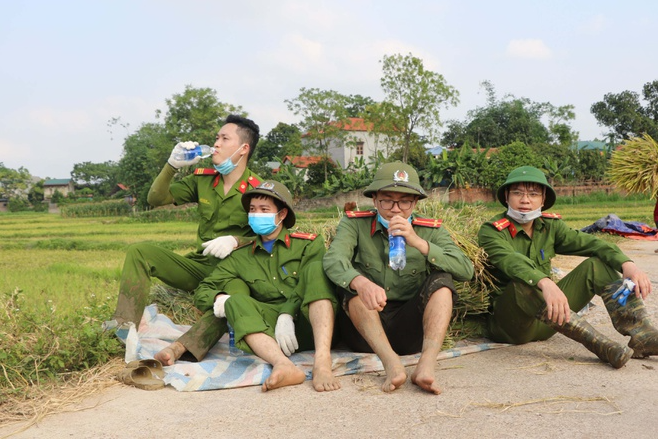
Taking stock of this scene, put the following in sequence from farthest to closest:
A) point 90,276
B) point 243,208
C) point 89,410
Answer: point 90,276 < point 243,208 < point 89,410

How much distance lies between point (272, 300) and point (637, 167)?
10.5 meters

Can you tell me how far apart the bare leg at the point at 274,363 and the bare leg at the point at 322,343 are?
4.5 inches

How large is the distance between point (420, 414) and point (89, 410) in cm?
162

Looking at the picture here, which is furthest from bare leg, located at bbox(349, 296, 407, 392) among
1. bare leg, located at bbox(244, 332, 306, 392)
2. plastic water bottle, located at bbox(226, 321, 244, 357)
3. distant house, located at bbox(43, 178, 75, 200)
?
distant house, located at bbox(43, 178, 75, 200)

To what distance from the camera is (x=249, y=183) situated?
4.77 m

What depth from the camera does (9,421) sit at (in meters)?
2.75

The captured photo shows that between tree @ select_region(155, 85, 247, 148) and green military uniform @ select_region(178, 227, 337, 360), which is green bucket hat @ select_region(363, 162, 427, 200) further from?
tree @ select_region(155, 85, 247, 148)

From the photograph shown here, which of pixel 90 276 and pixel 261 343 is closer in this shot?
pixel 261 343

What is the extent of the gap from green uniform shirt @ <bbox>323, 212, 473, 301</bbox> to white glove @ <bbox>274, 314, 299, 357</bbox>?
47cm

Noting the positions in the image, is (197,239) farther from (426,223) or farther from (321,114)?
(321,114)

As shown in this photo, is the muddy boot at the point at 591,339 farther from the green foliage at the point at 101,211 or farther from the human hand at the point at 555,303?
the green foliage at the point at 101,211

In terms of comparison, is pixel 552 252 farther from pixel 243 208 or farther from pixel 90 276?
pixel 90 276

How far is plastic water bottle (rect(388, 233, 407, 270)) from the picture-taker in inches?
130

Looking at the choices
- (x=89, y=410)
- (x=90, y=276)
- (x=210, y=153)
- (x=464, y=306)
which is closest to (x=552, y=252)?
(x=464, y=306)
